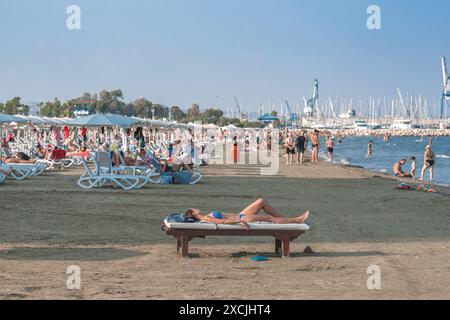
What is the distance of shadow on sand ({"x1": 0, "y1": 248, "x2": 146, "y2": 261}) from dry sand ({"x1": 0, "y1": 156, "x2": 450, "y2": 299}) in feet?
0.03

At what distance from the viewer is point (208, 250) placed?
864 centimetres

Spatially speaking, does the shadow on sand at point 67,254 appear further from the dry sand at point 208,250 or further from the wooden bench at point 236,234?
the wooden bench at point 236,234

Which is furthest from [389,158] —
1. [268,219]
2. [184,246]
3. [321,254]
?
[184,246]

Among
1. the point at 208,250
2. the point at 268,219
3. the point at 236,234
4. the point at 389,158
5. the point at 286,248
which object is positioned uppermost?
the point at 268,219

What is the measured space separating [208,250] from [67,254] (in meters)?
1.58

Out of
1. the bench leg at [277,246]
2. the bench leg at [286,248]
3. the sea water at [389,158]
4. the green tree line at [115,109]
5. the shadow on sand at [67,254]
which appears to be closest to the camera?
the shadow on sand at [67,254]

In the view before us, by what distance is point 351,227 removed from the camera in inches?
424

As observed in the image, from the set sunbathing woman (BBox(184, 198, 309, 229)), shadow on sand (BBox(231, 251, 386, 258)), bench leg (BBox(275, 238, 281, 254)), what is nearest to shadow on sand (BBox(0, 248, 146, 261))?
sunbathing woman (BBox(184, 198, 309, 229))

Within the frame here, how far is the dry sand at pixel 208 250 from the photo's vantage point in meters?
6.33

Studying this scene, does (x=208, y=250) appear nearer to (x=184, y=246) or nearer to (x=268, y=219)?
(x=184, y=246)

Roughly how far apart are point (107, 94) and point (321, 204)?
11977 cm

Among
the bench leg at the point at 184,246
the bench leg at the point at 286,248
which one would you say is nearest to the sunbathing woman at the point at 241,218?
the bench leg at the point at 286,248

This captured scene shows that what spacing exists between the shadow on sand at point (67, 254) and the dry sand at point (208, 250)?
0.03 feet
